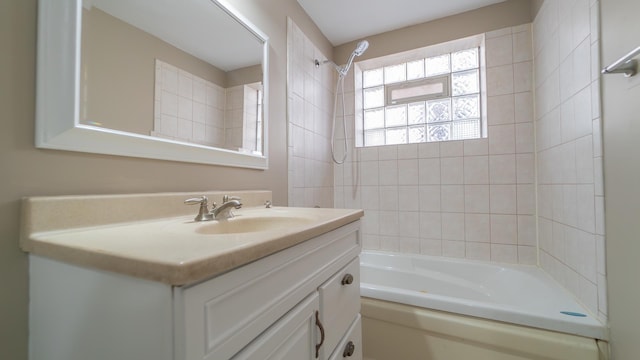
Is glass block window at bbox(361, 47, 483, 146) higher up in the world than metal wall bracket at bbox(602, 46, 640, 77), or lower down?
higher up

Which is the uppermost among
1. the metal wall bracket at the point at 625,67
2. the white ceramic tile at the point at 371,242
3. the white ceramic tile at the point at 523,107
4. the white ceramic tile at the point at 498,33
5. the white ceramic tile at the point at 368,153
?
the white ceramic tile at the point at 498,33

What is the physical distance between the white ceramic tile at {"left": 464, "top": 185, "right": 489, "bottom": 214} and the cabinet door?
169 centimetres

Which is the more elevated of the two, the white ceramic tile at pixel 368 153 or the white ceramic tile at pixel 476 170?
the white ceramic tile at pixel 368 153

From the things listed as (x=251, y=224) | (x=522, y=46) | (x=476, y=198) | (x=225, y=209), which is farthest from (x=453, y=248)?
(x=225, y=209)

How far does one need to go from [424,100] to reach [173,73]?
1.95 metres

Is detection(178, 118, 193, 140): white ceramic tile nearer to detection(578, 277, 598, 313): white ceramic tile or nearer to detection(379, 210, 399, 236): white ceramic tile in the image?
detection(379, 210, 399, 236): white ceramic tile

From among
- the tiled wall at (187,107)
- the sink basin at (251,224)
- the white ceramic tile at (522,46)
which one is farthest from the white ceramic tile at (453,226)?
the tiled wall at (187,107)

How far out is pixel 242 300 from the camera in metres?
0.44

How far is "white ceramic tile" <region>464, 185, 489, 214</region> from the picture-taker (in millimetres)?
1856

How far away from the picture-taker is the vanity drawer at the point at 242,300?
34 centimetres

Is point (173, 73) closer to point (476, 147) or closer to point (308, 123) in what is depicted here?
point (308, 123)

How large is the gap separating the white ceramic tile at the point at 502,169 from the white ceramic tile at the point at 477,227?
0.28 m

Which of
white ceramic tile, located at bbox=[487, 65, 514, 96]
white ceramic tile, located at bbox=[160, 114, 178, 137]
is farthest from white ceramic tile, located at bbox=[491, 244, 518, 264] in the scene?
white ceramic tile, located at bbox=[160, 114, 178, 137]

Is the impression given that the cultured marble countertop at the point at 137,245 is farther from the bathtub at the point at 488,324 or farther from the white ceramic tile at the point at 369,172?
the white ceramic tile at the point at 369,172
